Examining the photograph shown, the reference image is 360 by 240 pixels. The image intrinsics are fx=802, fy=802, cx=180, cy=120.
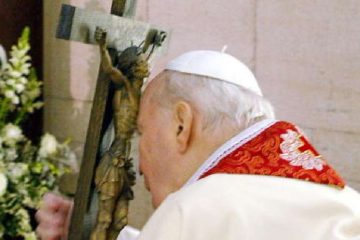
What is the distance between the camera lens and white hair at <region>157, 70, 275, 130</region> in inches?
63.0

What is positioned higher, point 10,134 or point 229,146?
point 229,146

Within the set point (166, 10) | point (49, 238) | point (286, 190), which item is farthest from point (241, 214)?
point (166, 10)

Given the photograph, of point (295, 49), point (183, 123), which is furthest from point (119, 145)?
point (295, 49)

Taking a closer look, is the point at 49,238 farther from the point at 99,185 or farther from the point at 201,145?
the point at 201,145

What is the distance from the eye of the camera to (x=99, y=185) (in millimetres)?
1912

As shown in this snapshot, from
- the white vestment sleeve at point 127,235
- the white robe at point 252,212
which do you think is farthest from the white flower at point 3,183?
the white robe at point 252,212

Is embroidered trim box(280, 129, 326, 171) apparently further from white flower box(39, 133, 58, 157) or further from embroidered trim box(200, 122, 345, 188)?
white flower box(39, 133, 58, 157)

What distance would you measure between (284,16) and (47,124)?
1.01 metres

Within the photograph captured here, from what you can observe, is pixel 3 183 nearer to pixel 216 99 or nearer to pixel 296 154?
pixel 216 99

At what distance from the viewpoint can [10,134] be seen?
2428mm

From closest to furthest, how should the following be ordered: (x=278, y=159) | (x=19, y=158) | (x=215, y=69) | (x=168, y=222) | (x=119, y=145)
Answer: (x=168, y=222)
(x=278, y=159)
(x=215, y=69)
(x=119, y=145)
(x=19, y=158)

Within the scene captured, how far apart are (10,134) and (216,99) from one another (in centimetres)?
100

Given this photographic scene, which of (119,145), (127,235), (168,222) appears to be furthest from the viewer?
(127,235)

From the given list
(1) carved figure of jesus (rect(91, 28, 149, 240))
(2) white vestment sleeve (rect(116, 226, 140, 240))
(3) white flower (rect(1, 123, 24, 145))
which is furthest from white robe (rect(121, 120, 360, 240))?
(3) white flower (rect(1, 123, 24, 145))
